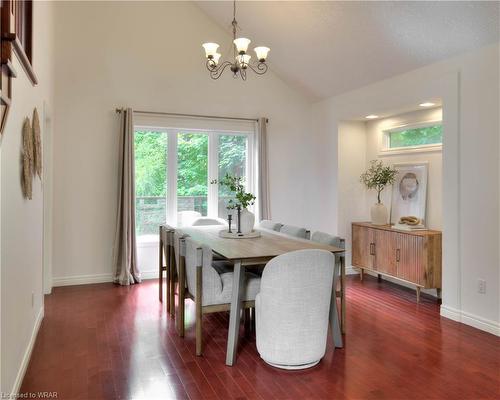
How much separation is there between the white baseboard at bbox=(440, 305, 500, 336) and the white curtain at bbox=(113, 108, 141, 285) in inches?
148

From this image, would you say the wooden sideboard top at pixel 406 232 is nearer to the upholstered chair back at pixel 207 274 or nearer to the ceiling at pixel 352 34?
the ceiling at pixel 352 34

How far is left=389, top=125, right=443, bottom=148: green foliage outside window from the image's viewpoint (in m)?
4.92

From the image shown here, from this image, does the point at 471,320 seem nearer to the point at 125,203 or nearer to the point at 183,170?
the point at 183,170

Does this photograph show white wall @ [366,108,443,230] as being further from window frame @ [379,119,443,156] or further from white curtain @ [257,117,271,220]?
white curtain @ [257,117,271,220]

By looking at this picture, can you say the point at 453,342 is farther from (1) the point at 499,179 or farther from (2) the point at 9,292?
(2) the point at 9,292

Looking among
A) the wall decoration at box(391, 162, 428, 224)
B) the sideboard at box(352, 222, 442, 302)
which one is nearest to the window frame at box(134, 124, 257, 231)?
the sideboard at box(352, 222, 442, 302)

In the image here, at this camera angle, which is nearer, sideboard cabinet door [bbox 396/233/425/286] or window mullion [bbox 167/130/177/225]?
sideboard cabinet door [bbox 396/233/425/286]

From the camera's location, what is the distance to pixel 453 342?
346 cm

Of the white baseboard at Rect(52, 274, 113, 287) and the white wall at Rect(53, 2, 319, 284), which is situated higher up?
the white wall at Rect(53, 2, 319, 284)

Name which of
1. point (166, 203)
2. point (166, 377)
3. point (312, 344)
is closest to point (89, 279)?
point (166, 203)

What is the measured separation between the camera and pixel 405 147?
542cm

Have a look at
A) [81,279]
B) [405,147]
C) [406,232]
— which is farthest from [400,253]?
[81,279]

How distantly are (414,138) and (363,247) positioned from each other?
1.57 m

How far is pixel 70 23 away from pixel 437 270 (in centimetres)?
536
